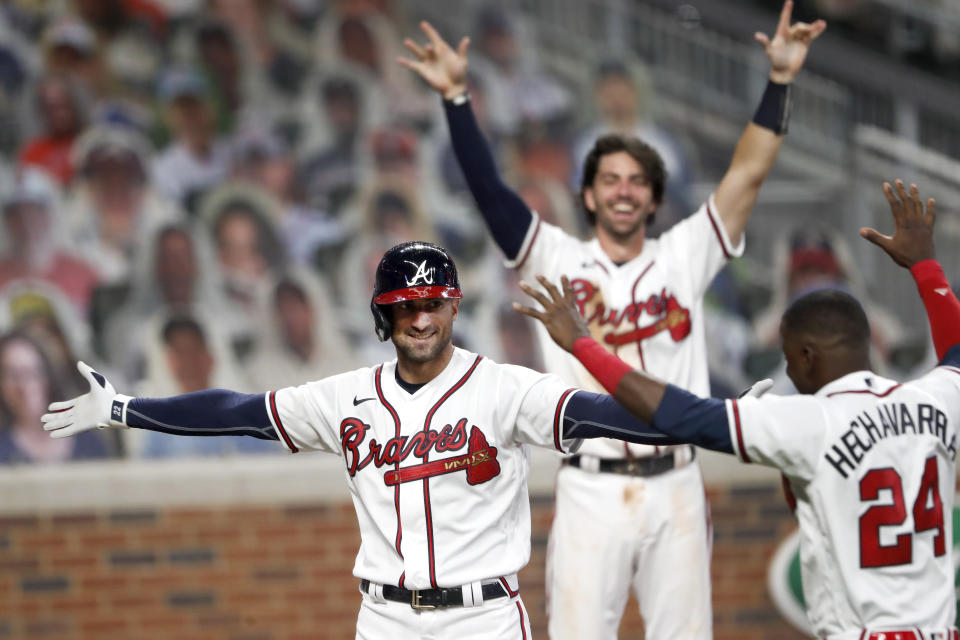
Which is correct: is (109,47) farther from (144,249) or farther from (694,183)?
(694,183)

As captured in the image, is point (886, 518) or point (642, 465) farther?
point (642, 465)

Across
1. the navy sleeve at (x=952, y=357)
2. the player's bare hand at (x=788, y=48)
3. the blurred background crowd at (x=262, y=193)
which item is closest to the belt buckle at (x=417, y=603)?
the navy sleeve at (x=952, y=357)

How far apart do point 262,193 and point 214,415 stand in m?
3.32

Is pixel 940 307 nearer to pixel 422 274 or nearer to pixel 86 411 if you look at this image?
pixel 422 274

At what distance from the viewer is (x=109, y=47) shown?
641cm

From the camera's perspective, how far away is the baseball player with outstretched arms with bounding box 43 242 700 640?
2559 millimetres

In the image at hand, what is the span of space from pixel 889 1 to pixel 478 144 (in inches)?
148

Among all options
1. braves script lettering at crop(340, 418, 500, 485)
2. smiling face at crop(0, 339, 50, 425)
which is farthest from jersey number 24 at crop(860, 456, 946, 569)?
smiling face at crop(0, 339, 50, 425)

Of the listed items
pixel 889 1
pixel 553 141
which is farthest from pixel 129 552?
pixel 889 1

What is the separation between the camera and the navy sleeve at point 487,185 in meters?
3.32

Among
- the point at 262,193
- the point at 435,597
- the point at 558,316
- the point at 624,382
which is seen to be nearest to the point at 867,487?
the point at 624,382

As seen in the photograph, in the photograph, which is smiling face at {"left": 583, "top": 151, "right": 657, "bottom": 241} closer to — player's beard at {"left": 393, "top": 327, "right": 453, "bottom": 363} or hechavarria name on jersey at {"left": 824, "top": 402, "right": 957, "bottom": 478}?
player's beard at {"left": 393, "top": 327, "right": 453, "bottom": 363}

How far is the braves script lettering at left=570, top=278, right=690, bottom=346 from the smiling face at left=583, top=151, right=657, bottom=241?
0.71ft

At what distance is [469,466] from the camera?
2.57 meters
